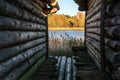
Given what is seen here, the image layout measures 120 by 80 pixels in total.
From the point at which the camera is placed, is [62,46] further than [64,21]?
No

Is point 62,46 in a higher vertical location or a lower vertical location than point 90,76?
lower

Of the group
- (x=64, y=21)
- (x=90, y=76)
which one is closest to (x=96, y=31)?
(x=90, y=76)

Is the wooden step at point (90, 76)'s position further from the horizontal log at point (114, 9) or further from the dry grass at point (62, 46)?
the dry grass at point (62, 46)

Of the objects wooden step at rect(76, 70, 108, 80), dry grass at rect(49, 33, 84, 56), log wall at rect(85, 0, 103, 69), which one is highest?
log wall at rect(85, 0, 103, 69)

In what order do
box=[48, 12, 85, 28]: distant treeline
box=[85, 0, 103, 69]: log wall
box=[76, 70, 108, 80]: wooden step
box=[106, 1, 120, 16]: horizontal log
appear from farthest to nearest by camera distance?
1. box=[48, 12, 85, 28]: distant treeline
2. box=[85, 0, 103, 69]: log wall
3. box=[76, 70, 108, 80]: wooden step
4. box=[106, 1, 120, 16]: horizontal log

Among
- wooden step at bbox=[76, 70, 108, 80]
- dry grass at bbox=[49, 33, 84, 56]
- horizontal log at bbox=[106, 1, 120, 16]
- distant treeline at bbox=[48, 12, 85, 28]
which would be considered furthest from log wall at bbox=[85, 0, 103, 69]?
distant treeline at bbox=[48, 12, 85, 28]

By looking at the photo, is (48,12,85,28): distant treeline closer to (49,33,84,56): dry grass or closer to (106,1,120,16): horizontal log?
(49,33,84,56): dry grass

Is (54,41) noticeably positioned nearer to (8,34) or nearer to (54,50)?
(54,50)

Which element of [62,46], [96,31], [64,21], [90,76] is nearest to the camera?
[90,76]

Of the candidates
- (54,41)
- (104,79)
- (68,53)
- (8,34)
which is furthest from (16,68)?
(54,41)

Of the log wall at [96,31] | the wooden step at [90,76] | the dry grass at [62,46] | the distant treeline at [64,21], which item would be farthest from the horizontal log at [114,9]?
the distant treeline at [64,21]

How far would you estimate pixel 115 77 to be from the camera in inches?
159

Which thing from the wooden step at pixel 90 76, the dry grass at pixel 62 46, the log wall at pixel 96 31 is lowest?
the dry grass at pixel 62 46

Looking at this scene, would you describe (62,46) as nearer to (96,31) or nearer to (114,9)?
(96,31)
